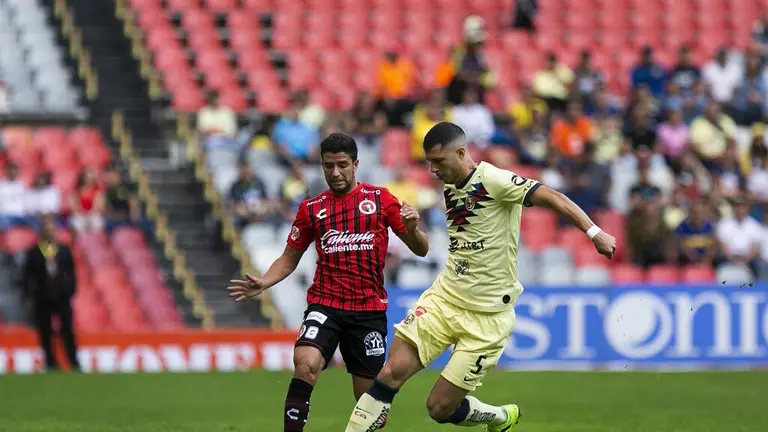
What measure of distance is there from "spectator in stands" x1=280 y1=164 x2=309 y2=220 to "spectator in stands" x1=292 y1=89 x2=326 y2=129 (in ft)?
4.88

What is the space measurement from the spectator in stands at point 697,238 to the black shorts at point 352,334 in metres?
10.7

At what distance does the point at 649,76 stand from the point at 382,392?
1491 cm

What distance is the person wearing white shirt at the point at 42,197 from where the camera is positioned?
1923cm

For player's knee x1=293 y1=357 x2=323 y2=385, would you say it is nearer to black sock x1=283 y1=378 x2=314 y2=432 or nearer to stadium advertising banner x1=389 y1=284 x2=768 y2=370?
black sock x1=283 y1=378 x2=314 y2=432

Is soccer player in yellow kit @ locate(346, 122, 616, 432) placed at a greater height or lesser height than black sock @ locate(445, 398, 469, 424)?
greater

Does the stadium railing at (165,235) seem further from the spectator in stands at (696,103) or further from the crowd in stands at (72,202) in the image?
the spectator in stands at (696,103)

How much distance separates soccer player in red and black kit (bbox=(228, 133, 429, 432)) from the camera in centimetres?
928

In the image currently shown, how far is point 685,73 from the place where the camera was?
2264 centimetres

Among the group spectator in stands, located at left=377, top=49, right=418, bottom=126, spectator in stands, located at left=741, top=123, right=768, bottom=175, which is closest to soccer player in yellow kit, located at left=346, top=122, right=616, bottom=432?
spectator in stands, located at left=377, top=49, right=418, bottom=126

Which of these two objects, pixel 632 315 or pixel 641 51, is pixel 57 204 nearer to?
pixel 632 315

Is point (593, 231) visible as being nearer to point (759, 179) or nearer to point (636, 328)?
point (636, 328)

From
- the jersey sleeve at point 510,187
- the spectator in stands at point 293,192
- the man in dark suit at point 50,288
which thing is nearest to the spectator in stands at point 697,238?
the spectator in stands at point 293,192

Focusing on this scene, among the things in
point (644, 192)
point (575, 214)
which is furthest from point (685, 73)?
point (575, 214)

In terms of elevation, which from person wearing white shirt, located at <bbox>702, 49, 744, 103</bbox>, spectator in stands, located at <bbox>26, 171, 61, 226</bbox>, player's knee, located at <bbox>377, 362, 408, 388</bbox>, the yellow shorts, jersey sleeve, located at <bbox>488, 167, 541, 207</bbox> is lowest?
player's knee, located at <bbox>377, 362, 408, 388</bbox>
